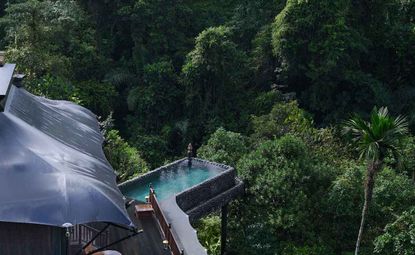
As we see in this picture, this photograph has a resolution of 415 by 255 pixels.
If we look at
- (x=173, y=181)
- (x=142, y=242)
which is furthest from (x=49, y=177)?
(x=173, y=181)

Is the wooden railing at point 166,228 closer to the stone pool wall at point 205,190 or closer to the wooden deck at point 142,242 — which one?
the wooden deck at point 142,242

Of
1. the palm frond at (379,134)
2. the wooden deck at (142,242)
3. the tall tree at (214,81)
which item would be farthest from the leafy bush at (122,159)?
the palm frond at (379,134)

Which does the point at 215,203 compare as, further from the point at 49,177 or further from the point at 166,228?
the point at 49,177

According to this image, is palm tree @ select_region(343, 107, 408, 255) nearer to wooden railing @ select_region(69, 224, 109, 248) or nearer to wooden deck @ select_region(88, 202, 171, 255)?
wooden deck @ select_region(88, 202, 171, 255)

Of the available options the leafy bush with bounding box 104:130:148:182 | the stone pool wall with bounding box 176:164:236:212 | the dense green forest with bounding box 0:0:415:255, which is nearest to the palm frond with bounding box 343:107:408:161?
the dense green forest with bounding box 0:0:415:255

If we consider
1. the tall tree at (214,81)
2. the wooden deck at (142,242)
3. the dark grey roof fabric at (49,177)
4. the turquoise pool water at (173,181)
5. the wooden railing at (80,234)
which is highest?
the tall tree at (214,81)

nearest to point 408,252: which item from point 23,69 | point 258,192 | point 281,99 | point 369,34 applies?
point 258,192
